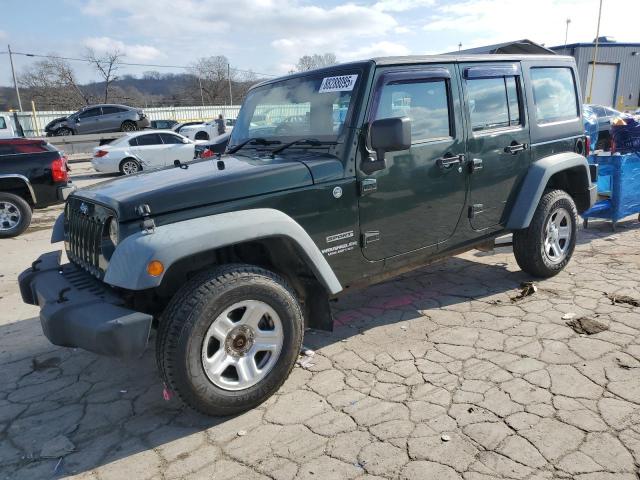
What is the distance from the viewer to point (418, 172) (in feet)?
11.7

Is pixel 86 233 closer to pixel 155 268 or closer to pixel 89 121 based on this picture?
pixel 155 268

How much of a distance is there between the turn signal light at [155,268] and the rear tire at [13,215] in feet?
22.0

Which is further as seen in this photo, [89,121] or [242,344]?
[89,121]

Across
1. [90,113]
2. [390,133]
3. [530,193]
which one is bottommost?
[530,193]

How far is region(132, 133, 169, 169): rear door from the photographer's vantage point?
15.2 m

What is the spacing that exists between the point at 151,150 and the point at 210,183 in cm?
1363

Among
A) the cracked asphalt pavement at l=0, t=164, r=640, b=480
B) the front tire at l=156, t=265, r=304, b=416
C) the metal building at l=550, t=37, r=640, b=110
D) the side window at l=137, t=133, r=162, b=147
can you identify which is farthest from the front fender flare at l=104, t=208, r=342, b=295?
the metal building at l=550, t=37, r=640, b=110

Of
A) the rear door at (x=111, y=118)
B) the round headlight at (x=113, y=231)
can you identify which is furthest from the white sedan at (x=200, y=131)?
the round headlight at (x=113, y=231)

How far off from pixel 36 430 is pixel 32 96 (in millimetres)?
66153

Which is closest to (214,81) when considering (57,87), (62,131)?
(57,87)

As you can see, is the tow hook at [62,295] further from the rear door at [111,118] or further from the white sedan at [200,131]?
the rear door at [111,118]

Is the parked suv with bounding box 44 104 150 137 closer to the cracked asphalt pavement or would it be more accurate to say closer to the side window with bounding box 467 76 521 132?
the cracked asphalt pavement

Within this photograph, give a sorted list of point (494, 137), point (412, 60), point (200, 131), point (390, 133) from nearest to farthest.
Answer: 1. point (390, 133)
2. point (412, 60)
3. point (494, 137)
4. point (200, 131)

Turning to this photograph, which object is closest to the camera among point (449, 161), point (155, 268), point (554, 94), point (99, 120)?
point (155, 268)
